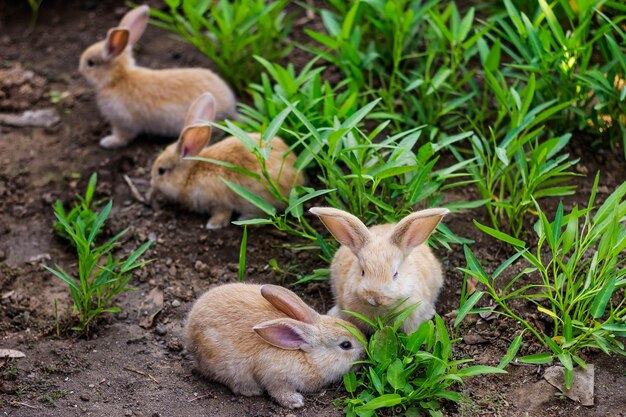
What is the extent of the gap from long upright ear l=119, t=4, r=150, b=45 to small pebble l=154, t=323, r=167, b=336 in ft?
9.63

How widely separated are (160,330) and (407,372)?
171cm

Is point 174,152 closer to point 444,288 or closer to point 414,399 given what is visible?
point 444,288

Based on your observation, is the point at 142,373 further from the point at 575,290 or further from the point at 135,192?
the point at 575,290

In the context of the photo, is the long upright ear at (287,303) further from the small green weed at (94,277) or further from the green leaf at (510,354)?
the green leaf at (510,354)

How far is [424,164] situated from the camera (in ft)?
18.6

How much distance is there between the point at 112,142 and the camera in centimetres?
747

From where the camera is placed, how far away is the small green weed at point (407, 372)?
15.6ft

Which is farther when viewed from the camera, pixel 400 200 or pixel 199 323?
pixel 400 200

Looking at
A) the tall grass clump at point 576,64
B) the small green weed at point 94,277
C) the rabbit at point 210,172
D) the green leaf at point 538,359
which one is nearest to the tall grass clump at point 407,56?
the tall grass clump at point 576,64

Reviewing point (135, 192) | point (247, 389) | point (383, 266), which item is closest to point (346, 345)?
point (383, 266)

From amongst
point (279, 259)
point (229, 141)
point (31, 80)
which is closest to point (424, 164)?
point (279, 259)

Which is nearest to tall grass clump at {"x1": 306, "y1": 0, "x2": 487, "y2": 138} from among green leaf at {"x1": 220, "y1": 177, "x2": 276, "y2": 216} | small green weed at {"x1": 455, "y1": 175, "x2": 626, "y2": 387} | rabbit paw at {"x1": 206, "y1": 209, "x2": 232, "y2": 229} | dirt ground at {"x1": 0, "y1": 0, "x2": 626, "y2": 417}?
dirt ground at {"x1": 0, "y1": 0, "x2": 626, "y2": 417}

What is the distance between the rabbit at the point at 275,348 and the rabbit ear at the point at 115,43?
10.4ft

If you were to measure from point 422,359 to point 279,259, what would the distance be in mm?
1612
